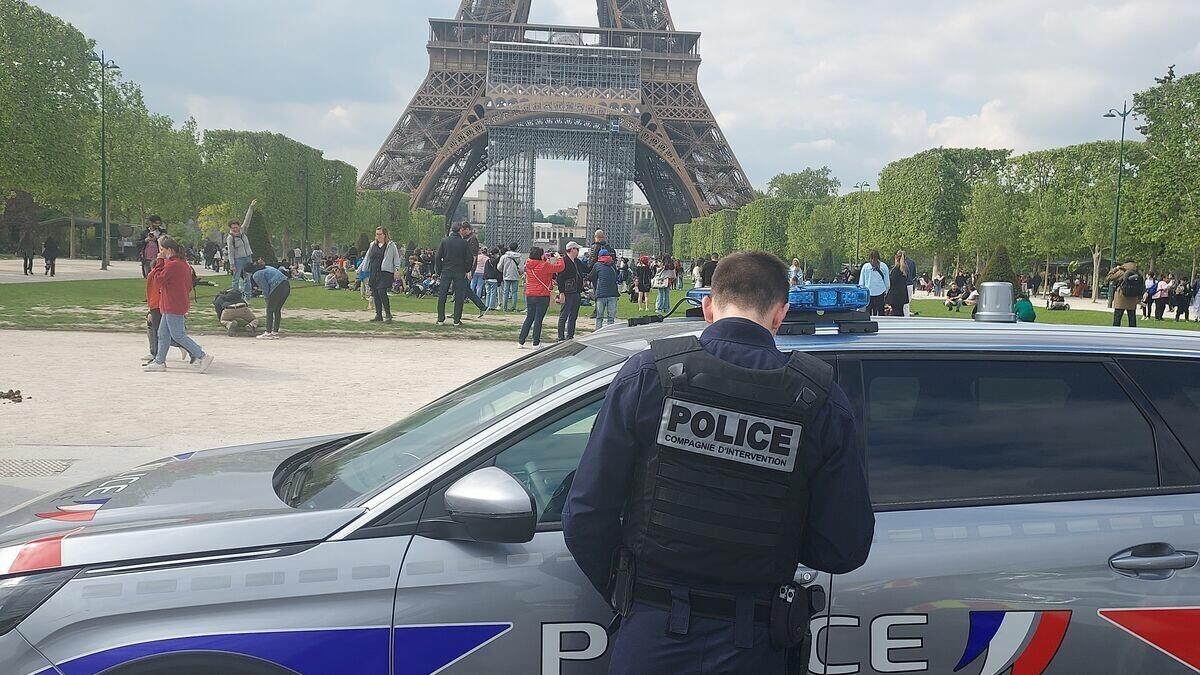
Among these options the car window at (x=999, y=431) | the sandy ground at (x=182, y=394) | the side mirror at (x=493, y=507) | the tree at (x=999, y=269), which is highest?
the tree at (x=999, y=269)

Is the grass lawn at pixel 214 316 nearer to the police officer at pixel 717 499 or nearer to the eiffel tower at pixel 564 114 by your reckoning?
the police officer at pixel 717 499

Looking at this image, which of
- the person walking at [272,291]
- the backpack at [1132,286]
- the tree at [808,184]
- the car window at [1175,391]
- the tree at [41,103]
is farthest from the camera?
the tree at [808,184]

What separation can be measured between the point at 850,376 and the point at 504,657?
1135 millimetres

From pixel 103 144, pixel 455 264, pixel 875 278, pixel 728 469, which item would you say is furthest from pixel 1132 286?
pixel 103 144

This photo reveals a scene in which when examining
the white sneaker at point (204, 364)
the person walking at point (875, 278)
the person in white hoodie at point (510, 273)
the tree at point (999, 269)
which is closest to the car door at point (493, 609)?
the white sneaker at point (204, 364)

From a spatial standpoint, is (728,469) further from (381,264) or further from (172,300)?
(381,264)

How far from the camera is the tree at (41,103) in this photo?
31.0 m

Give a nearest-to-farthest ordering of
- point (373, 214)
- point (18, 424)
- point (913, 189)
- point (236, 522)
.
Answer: point (236, 522) → point (18, 424) → point (913, 189) → point (373, 214)

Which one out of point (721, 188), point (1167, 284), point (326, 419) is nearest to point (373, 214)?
point (721, 188)

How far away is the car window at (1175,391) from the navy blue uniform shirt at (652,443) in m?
1.14

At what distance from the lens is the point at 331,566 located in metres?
2.37

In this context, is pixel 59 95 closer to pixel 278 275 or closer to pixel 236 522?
pixel 278 275

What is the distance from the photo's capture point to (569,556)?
241cm

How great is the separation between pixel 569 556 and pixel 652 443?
473mm
